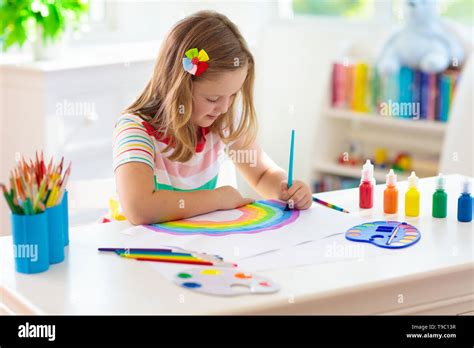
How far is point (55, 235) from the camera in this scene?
1557 mm

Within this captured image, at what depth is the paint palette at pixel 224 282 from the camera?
4.62 feet

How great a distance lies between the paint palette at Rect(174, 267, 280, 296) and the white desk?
0.02 metres

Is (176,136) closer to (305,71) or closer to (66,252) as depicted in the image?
(66,252)

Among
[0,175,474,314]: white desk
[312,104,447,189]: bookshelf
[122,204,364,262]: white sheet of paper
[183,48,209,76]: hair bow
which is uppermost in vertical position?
[183,48,209,76]: hair bow

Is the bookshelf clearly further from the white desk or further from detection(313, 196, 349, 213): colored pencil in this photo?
the white desk

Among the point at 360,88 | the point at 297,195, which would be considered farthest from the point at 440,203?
the point at 360,88

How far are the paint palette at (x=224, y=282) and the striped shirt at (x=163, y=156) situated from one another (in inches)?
18.6

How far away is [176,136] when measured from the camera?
1990mm

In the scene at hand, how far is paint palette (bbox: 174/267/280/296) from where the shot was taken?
1408 millimetres

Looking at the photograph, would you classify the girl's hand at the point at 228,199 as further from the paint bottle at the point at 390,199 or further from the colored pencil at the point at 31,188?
the colored pencil at the point at 31,188

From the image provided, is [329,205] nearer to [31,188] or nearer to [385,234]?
[385,234]

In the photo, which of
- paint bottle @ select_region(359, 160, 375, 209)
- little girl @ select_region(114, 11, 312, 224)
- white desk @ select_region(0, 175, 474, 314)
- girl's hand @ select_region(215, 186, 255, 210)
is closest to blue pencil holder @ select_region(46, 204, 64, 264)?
white desk @ select_region(0, 175, 474, 314)

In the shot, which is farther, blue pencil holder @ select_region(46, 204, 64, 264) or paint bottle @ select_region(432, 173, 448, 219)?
paint bottle @ select_region(432, 173, 448, 219)

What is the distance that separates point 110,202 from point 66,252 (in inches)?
20.7
